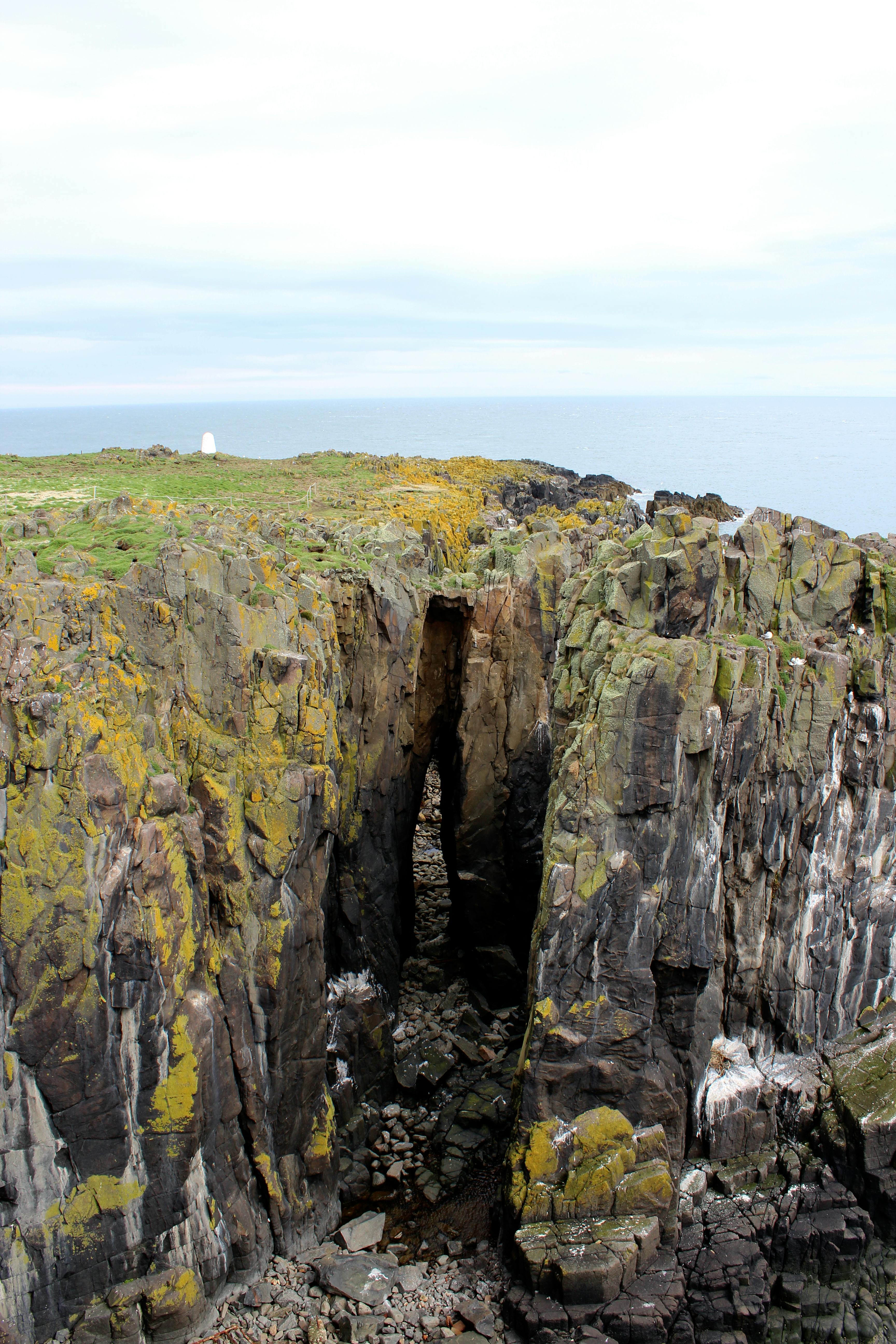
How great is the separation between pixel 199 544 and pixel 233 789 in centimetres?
573

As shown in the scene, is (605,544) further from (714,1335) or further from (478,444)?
(478,444)

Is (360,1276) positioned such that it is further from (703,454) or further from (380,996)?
(703,454)

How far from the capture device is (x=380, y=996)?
2777cm

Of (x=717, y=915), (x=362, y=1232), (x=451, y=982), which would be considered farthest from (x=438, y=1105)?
(x=717, y=915)

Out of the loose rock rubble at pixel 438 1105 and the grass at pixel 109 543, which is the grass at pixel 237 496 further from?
the loose rock rubble at pixel 438 1105

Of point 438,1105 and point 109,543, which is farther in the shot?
point 438,1105

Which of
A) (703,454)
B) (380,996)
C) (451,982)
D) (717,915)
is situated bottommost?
(451,982)

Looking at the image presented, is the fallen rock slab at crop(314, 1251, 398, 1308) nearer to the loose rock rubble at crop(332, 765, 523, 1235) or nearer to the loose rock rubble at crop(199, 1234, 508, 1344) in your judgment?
the loose rock rubble at crop(199, 1234, 508, 1344)

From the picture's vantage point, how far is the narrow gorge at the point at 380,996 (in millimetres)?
16969

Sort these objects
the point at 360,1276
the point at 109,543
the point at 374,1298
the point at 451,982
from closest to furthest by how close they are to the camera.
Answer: the point at 374,1298, the point at 360,1276, the point at 109,543, the point at 451,982

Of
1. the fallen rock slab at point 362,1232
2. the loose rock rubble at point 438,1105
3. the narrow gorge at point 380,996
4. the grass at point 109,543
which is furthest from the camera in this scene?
the loose rock rubble at point 438,1105

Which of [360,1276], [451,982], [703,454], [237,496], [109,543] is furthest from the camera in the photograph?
[703,454]

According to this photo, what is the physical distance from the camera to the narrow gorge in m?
17.0

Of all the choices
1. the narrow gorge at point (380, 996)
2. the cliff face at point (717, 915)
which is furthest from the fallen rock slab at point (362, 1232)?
the cliff face at point (717, 915)
